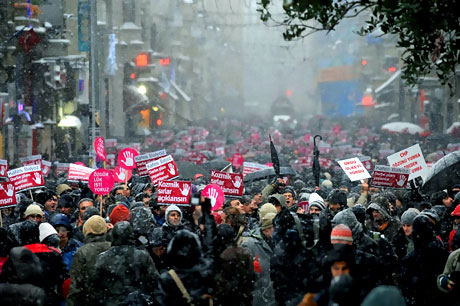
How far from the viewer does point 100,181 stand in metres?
13.7

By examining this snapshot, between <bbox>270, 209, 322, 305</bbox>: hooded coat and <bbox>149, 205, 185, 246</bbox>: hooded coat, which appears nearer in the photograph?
<bbox>270, 209, 322, 305</bbox>: hooded coat

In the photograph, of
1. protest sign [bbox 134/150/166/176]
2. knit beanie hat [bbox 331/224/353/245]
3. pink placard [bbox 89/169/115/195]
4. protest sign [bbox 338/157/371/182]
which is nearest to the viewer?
knit beanie hat [bbox 331/224/353/245]

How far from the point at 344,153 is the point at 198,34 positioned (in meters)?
79.6

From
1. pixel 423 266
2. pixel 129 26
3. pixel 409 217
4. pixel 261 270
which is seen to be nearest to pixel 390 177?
pixel 409 217

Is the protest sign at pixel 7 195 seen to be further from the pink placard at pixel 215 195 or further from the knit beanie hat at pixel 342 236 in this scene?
the knit beanie hat at pixel 342 236

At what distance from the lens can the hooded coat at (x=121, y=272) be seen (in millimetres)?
7434

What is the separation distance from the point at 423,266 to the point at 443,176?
22.8 feet

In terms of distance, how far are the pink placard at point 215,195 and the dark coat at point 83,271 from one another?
349 cm

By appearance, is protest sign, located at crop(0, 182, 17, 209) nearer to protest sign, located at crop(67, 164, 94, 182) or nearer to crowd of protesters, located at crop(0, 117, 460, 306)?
crowd of protesters, located at crop(0, 117, 460, 306)

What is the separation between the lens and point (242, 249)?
24.9ft

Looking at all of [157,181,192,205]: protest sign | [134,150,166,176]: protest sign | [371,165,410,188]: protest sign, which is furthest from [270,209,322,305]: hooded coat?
[134,150,166,176]: protest sign

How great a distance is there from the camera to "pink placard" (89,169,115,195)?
536 inches

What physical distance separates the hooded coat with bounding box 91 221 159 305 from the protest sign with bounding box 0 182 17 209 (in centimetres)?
468

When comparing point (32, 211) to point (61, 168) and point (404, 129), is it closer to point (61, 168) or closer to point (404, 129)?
point (61, 168)
